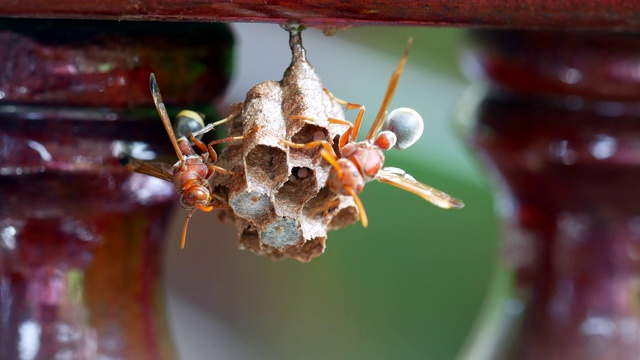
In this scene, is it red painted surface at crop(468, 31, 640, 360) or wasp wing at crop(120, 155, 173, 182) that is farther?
red painted surface at crop(468, 31, 640, 360)

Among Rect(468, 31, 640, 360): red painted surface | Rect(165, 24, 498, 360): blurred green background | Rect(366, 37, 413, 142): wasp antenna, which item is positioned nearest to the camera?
Rect(366, 37, 413, 142): wasp antenna

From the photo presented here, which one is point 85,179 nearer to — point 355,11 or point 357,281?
point 355,11

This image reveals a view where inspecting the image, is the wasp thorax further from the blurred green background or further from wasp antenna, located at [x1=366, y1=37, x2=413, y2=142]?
the blurred green background

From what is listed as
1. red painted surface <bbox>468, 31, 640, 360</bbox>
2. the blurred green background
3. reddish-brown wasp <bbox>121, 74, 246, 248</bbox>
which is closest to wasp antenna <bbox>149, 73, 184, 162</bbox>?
reddish-brown wasp <bbox>121, 74, 246, 248</bbox>

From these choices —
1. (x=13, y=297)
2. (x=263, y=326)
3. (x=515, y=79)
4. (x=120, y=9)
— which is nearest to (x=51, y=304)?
(x=13, y=297)

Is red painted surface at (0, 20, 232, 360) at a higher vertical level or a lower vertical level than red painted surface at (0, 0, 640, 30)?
lower

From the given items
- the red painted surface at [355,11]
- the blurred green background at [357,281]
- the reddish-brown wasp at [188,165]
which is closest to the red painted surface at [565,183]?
the red painted surface at [355,11]

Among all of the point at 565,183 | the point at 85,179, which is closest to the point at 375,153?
the point at 85,179
